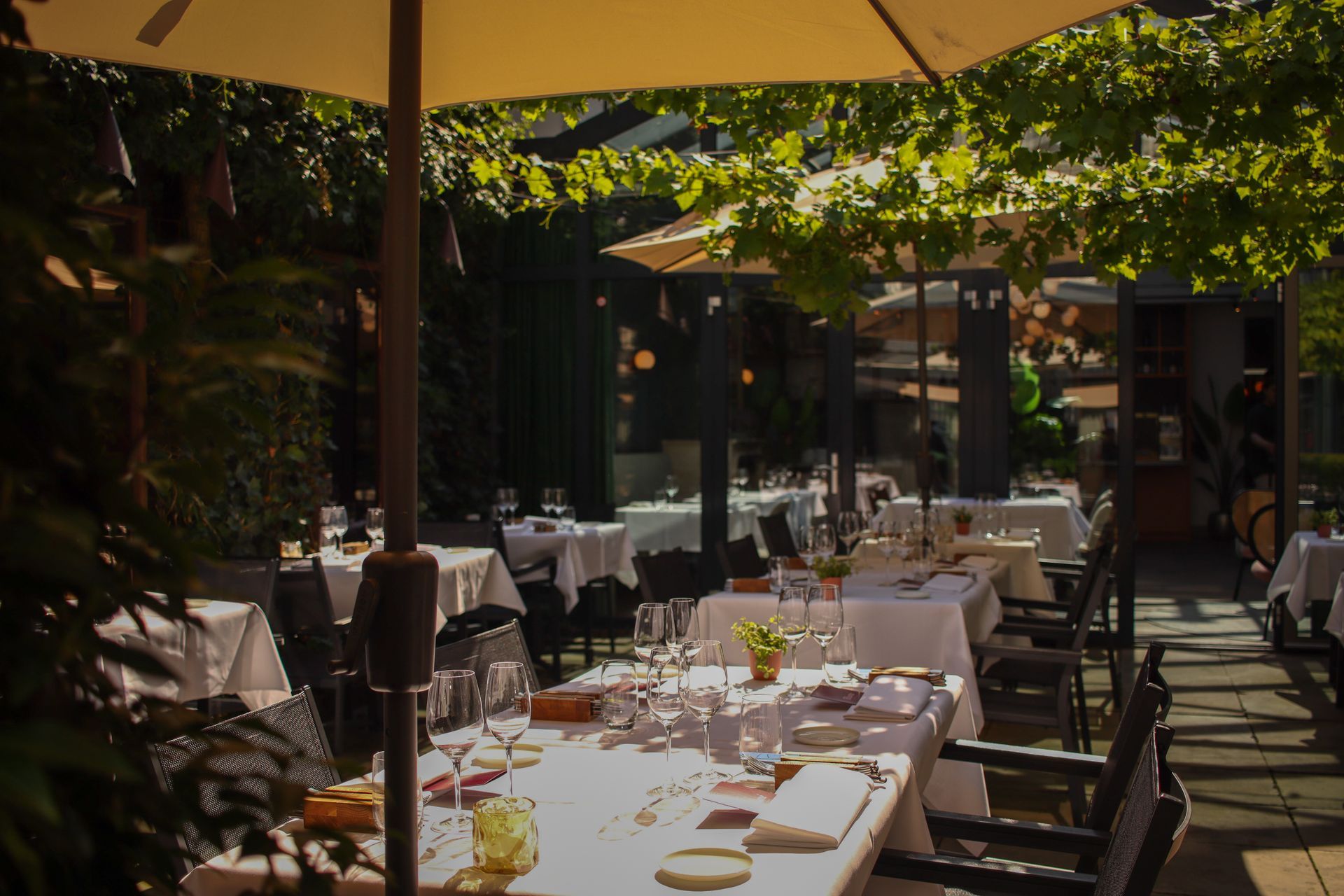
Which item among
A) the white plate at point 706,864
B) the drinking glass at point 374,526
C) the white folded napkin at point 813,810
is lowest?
the white plate at point 706,864

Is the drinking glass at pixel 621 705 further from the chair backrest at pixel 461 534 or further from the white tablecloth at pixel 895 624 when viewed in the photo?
the chair backrest at pixel 461 534

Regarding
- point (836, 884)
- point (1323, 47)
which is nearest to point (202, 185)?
point (1323, 47)

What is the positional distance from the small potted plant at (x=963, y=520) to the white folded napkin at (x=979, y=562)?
1288mm

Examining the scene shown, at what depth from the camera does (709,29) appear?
212 cm

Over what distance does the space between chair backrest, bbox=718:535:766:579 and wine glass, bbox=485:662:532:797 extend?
10.9ft

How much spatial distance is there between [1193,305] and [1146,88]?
1247cm

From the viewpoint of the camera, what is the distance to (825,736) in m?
2.40

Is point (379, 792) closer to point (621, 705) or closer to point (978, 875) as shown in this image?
point (621, 705)

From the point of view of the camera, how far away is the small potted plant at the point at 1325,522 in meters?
6.84

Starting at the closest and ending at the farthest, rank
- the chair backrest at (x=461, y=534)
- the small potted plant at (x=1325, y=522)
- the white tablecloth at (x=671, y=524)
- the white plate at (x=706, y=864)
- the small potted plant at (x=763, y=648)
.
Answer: the white plate at (x=706, y=864) → the small potted plant at (x=763, y=648) → the chair backrest at (x=461, y=534) → the small potted plant at (x=1325, y=522) → the white tablecloth at (x=671, y=524)

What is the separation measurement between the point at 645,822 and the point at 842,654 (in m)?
0.98

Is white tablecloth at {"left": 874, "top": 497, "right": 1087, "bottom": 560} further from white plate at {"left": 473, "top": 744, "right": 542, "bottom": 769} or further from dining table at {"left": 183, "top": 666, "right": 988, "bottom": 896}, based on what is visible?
white plate at {"left": 473, "top": 744, "right": 542, "bottom": 769}

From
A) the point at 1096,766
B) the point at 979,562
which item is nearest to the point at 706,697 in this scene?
the point at 1096,766

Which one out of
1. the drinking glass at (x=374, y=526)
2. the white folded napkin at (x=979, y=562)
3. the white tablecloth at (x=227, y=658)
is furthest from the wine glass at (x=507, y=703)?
the drinking glass at (x=374, y=526)
